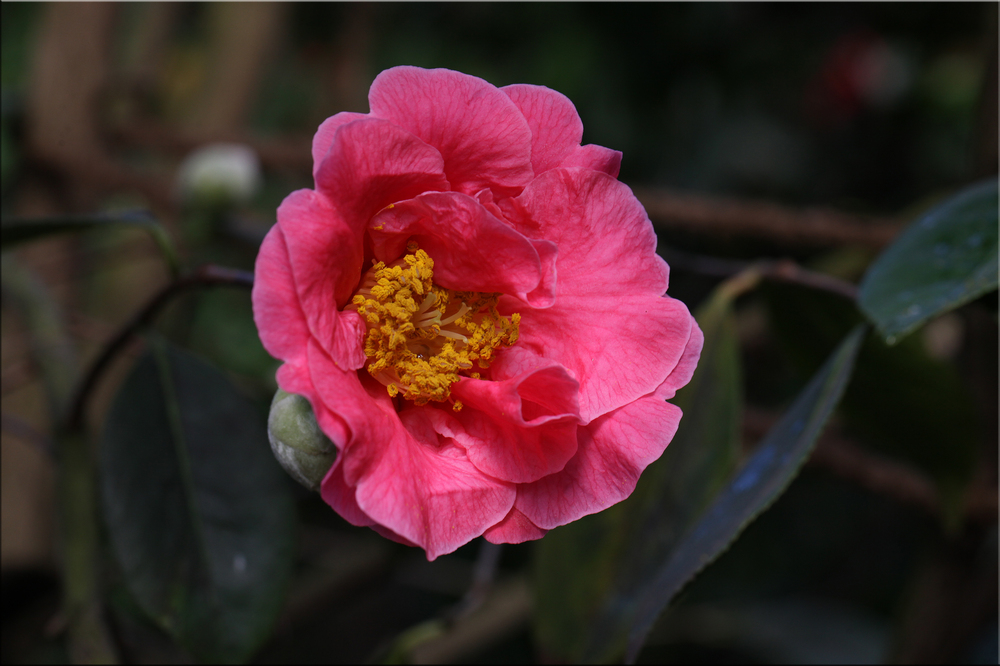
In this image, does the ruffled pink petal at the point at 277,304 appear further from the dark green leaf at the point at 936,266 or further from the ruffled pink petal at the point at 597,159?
the dark green leaf at the point at 936,266

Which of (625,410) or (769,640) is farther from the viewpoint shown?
(769,640)

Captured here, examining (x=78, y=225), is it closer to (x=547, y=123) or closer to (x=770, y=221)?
(x=547, y=123)

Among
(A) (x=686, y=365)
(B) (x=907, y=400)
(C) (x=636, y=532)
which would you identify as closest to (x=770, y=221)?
(B) (x=907, y=400)

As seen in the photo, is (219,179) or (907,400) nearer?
(907,400)

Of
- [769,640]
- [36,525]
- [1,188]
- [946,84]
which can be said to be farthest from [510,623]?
[946,84]

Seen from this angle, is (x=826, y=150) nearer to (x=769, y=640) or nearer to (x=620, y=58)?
(x=620, y=58)

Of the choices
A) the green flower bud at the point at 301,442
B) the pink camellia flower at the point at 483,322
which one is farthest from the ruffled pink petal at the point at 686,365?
the green flower bud at the point at 301,442

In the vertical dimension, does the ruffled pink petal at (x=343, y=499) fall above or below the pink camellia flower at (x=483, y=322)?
below
